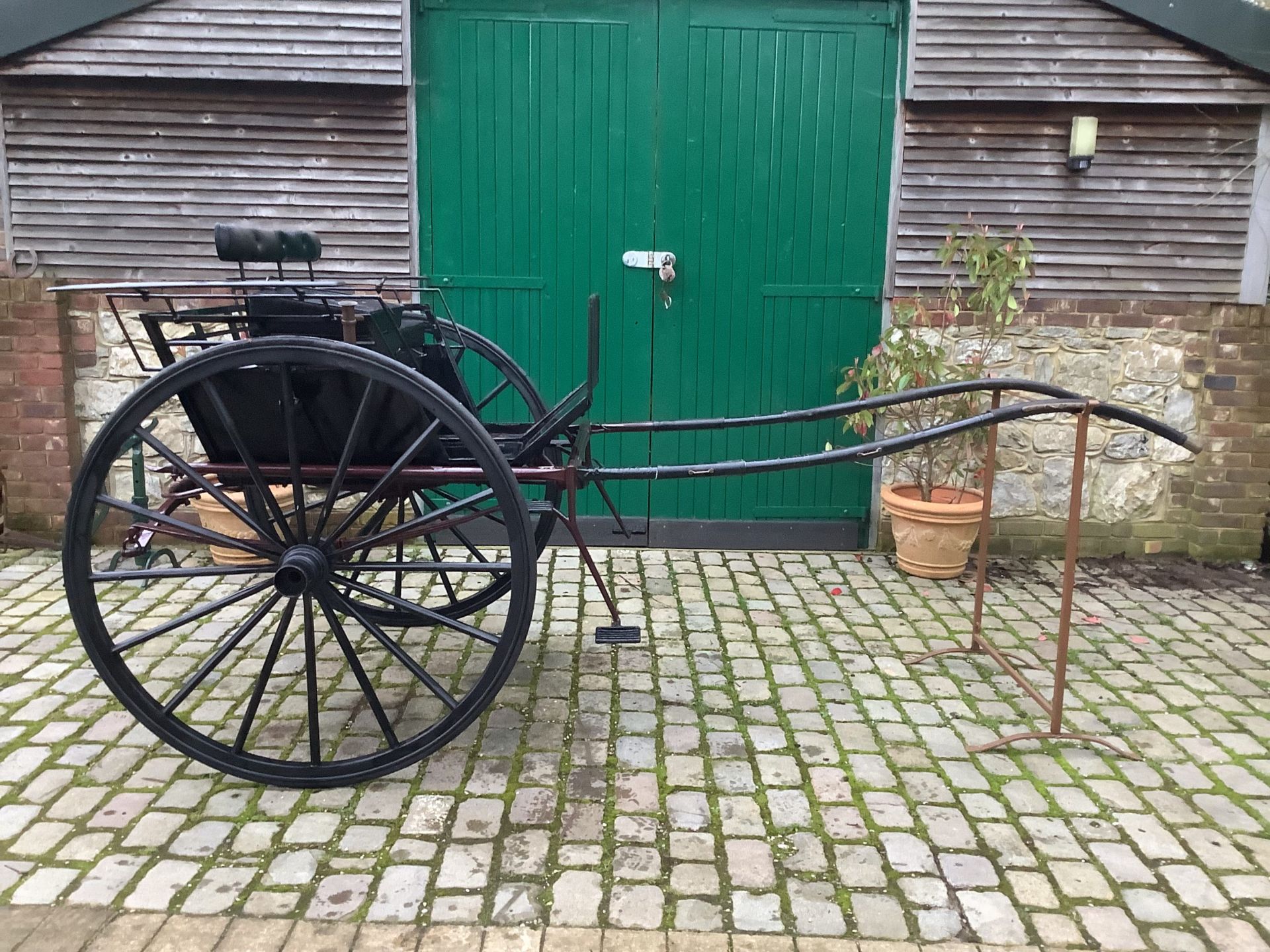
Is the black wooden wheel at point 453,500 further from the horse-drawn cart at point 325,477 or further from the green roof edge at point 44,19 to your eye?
the green roof edge at point 44,19

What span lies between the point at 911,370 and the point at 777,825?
8.41ft

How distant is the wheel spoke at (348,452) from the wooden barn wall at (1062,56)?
336cm

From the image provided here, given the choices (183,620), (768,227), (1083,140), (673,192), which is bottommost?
(183,620)

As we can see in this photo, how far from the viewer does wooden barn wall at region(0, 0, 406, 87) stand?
440 cm

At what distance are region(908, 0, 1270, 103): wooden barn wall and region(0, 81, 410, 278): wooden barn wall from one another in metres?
2.62

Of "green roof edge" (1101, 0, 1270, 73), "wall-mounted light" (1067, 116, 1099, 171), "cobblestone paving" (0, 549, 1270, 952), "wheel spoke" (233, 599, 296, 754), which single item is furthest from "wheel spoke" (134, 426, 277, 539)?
"green roof edge" (1101, 0, 1270, 73)

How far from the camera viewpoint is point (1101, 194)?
4.68 m

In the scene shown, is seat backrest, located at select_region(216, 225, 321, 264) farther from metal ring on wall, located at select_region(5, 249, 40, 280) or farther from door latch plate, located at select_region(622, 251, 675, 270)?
metal ring on wall, located at select_region(5, 249, 40, 280)

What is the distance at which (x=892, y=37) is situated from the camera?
15.3ft

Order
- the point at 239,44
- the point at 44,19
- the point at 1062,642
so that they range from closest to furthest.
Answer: the point at 1062,642, the point at 44,19, the point at 239,44

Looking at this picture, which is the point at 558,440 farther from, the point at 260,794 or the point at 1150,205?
the point at 1150,205

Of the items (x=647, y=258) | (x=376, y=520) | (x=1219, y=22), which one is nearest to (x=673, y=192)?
(x=647, y=258)

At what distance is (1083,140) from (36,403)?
17.1ft

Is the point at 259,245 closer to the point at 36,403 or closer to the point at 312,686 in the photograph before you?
the point at 312,686
